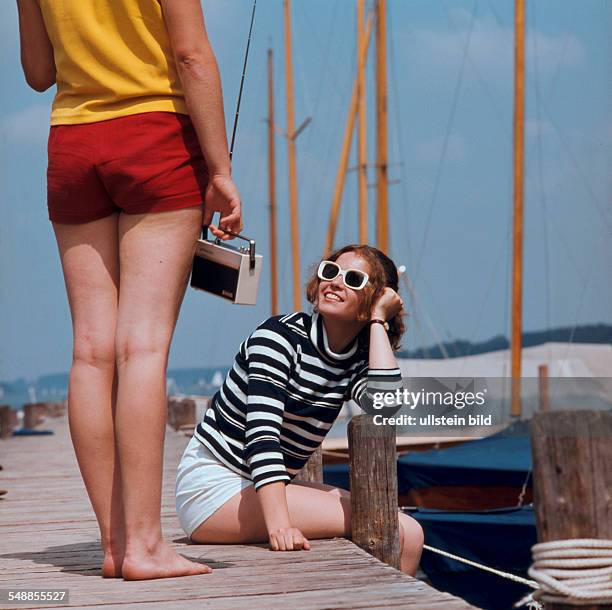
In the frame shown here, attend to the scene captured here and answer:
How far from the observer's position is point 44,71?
11.4ft

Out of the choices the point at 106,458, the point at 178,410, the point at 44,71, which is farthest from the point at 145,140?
the point at 178,410

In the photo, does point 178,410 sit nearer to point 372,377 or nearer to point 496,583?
point 496,583

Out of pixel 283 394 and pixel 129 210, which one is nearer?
pixel 129 210

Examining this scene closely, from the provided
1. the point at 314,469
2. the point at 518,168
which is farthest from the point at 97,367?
the point at 518,168

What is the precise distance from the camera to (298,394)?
3.88 meters

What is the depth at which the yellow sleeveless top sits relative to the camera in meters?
3.18

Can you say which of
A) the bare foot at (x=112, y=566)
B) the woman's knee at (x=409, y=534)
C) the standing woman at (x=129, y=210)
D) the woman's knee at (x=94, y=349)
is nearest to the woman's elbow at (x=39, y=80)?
the standing woman at (x=129, y=210)

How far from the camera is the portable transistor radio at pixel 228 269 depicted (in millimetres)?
3273

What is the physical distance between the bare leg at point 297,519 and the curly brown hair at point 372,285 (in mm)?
593

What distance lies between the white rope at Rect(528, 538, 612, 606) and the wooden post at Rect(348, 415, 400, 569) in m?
1.46

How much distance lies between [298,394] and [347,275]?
0.47 m

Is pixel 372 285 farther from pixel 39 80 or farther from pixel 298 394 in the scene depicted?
pixel 39 80

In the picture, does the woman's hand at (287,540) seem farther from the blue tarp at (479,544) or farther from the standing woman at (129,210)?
the blue tarp at (479,544)

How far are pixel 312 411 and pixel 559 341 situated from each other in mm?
26681
